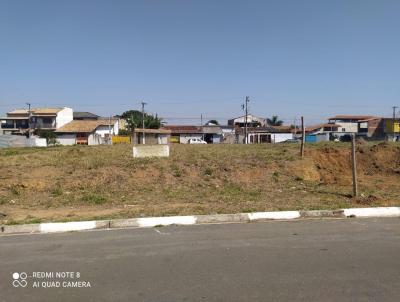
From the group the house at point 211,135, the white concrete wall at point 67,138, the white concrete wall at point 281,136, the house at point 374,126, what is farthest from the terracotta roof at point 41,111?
the house at point 374,126

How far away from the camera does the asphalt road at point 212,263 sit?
435 centimetres

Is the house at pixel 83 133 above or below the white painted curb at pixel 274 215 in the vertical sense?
above

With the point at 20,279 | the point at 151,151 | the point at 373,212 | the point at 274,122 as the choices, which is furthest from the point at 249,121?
the point at 20,279

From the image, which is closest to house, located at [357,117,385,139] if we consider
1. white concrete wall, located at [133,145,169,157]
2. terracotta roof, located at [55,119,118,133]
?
terracotta roof, located at [55,119,118,133]

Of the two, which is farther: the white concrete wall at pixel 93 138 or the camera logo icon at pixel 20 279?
the white concrete wall at pixel 93 138

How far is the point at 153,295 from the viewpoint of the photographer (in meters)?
4.30

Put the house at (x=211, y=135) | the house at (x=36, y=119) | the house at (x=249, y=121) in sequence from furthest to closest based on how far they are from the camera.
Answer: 1. the house at (x=249, y=121)
2. the house at (x=211, y=135)
3. the house at (x=36, y=119)

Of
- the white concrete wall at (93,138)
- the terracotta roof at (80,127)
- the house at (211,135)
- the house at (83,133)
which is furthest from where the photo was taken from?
the house at (211,135)

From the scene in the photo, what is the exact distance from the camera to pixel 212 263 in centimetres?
542

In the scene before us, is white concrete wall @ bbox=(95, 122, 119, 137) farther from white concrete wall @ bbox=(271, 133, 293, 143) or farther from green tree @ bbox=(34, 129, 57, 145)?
white concrete wall @ bbox=(271, 133, 293, 143)

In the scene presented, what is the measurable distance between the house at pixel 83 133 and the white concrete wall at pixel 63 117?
3752 mm

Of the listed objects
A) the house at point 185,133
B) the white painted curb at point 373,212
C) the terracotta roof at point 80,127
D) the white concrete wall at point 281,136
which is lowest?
the white painted curb at point 373,212

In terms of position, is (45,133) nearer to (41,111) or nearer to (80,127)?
(80,127)

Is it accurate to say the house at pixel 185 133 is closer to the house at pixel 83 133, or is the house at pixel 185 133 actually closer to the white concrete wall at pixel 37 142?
the house at pixel 83 133
